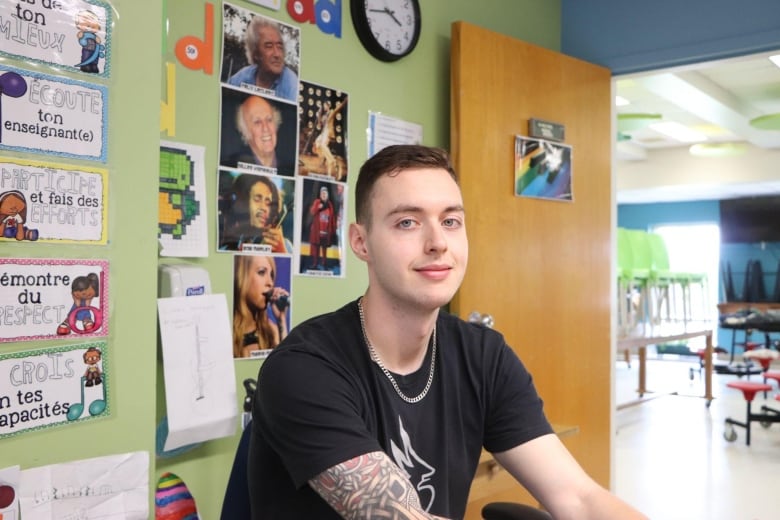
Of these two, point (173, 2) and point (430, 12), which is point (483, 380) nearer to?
point (173, 2)

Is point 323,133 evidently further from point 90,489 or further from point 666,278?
point 666,278

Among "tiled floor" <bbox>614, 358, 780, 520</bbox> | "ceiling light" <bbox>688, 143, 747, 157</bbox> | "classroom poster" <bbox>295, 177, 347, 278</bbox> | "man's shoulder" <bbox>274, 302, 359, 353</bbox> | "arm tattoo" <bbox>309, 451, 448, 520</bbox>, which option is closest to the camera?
"arm tattoo" <bbox>309, 451, 448, 520</bbox>

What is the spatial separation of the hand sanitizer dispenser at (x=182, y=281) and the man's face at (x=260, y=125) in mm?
447

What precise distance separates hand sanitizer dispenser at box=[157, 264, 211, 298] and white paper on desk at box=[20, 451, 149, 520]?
48 centimetres

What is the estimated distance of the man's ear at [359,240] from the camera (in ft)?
4.32

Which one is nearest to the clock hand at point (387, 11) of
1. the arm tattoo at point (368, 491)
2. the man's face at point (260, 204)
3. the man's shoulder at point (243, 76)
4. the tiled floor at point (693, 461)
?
the man's shoulder at point (243, 76)

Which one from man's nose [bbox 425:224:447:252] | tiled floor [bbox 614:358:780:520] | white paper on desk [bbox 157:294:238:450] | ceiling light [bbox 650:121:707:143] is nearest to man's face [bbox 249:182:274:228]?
white paper on desk [bbox 157:294:238:450]

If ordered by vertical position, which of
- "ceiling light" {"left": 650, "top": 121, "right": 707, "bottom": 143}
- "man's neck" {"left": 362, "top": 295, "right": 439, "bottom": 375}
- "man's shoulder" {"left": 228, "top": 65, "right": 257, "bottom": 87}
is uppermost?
"ceiling light" {"left": 650, "top": 121, "right": 707, "bottom": 143}

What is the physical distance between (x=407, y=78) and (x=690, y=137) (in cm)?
741

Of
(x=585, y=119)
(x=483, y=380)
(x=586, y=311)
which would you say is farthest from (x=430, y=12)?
(x=483, y=380)

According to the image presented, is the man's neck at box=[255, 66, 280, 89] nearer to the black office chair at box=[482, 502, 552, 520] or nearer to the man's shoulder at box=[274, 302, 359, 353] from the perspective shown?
the man's shoulder at box=[274, 302, 359, 353]

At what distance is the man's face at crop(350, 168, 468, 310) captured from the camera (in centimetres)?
122

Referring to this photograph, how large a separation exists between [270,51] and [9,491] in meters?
1.43

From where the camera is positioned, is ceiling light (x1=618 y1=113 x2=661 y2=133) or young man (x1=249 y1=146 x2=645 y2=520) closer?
young man (x1=249 y1=146 x2=645 y2=520)
